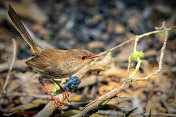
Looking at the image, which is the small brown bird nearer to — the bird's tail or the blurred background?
the bird's tail

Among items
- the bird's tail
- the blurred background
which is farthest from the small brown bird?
the blurred background

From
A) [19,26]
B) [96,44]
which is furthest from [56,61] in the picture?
[96,44]

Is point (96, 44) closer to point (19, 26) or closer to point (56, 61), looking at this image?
Answer: point (56, 61)

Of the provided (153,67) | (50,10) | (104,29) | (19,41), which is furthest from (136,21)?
(19,41)

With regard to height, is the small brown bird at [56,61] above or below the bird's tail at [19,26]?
below

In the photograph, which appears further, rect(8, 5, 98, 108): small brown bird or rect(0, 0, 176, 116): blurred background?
rect(0, 0, 176, 116): blurred background

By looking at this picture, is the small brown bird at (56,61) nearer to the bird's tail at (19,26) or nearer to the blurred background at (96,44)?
the bird's tail at (19,26)

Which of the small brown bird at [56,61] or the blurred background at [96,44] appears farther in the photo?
the blurred background at [96,44]

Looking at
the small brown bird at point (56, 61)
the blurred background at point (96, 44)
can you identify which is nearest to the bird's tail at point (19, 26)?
the small brown bird at point (56, 61)
